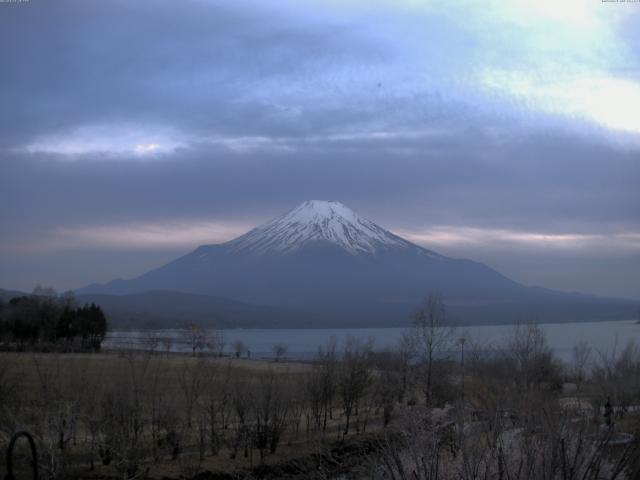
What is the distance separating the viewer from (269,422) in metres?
33.8

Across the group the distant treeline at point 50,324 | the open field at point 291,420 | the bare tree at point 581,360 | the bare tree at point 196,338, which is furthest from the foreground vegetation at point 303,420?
the bare tree at point 196,338

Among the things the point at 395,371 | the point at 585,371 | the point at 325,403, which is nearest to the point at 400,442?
the point at 325,403

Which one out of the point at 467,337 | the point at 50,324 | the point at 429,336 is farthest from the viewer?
the point at 50,324

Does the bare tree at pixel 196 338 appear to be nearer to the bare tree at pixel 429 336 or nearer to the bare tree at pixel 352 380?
the bare tree at pixel 429 336

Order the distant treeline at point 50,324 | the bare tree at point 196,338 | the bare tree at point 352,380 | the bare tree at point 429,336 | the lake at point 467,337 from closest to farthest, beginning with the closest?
the bare tree at point 352,380 → the bare tree at point 429,336 → the lake at point 467,337 → the distant treeline at point 50,324 → the bare tree at point 196,338

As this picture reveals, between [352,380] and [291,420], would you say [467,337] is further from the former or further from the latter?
[291,420]

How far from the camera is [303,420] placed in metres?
40.8

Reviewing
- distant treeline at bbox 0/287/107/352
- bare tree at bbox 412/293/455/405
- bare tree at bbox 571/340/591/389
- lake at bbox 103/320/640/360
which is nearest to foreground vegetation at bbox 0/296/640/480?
bare tree at bbox 412/293/455/405

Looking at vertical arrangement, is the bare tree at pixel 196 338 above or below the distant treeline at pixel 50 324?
below

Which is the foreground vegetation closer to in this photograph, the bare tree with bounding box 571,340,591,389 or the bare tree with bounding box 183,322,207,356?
the bare tree with bounding box 571,340,591,389

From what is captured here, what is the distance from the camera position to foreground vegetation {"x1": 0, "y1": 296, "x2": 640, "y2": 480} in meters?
13.3

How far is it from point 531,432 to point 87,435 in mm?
22118

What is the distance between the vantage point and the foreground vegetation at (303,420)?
13.3 metres

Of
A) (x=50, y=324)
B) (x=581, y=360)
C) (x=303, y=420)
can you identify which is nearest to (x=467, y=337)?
(x=581, y=360)
